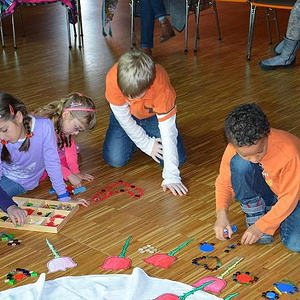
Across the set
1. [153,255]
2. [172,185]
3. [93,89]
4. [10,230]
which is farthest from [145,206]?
[93,89]

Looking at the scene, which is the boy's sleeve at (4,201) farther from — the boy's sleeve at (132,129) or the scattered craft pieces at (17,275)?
the boy's sleeve at (132,129)

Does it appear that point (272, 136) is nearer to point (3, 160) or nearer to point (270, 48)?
point (3, 160)

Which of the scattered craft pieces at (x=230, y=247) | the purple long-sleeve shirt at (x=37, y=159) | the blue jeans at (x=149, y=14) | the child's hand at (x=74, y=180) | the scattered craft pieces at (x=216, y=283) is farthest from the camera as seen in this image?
the blue jeans at (x=149, y=14)

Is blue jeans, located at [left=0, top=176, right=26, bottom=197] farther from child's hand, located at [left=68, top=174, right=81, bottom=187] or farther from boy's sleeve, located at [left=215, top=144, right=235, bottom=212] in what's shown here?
boy's sleeve, located at [left=215, top=144, right=235, bottom=212]

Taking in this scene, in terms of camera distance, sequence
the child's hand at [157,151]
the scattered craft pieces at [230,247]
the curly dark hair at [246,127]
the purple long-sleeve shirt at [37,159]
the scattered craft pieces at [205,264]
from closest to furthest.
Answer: the curly dark hair at [246,127], the scattered craft pieces at [205,264], the scattered craft pieces at [230,247], the purple long-sleeve shirt at [37,159], the child's hand at [157,151]

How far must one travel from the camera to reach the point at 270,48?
501 cm

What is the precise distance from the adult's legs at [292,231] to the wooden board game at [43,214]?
2.78 feet

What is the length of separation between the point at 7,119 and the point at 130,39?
3147mm

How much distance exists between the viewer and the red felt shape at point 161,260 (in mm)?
2176

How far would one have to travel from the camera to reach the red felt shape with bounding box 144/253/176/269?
2176 millimetres

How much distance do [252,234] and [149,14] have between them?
9.58 ft

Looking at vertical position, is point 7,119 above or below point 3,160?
above

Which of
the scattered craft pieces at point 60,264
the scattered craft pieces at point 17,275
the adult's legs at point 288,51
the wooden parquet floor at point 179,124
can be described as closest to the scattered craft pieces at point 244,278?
the wooden parquet floor at point 179,124

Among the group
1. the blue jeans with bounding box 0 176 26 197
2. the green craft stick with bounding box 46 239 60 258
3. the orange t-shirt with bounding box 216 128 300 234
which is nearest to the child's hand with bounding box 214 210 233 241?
the orange t-shirt with bounding box 216 128 300 234
